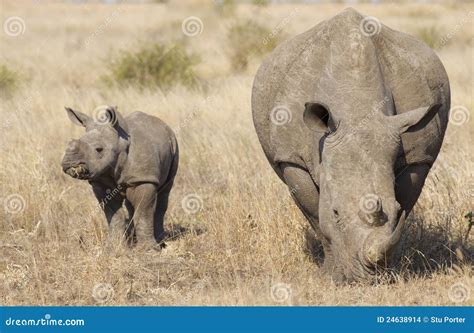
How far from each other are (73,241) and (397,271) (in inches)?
125

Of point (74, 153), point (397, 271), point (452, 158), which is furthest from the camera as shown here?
point (452, 158)

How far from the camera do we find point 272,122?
22.4 ft

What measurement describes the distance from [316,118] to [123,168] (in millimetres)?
2476

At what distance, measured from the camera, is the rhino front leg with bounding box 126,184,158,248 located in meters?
7.85

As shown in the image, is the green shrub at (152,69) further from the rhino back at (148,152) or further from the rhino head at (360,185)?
the rhino head at (360,185)

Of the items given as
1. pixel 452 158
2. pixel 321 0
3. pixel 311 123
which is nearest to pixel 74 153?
pixel 311 123

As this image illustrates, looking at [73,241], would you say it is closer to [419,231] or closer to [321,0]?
[419,231]

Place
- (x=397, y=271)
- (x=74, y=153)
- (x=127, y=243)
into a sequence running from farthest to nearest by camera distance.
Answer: (x=127, y=243), (x=74, y=153), (x=397, y=271)

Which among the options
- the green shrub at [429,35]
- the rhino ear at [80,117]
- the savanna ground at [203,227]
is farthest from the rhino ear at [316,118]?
the green shrub at [429,35]

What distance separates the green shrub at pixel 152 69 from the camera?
57.0 ft

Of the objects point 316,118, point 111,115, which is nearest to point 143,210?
point 111,115

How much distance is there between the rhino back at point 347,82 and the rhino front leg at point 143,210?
131 cm

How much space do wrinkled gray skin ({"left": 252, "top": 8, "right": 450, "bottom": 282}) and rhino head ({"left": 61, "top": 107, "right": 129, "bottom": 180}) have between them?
125cm

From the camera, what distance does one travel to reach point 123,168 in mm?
7812
